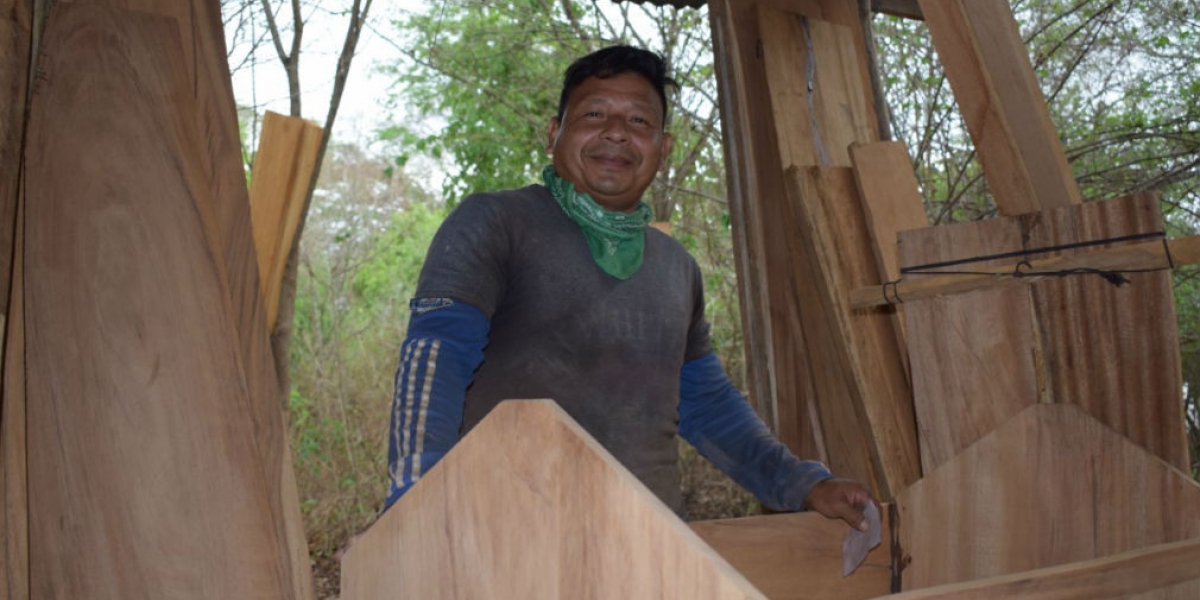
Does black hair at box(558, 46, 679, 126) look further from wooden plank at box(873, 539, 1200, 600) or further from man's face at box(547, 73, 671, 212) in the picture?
→ wooden plank at box(873, 539, 1200, 600)

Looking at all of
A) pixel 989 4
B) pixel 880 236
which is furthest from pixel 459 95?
pixel 989 4

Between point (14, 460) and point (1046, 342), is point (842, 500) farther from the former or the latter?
point (14, 460)

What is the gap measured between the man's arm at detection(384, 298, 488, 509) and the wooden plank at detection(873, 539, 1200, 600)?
84 centimetres

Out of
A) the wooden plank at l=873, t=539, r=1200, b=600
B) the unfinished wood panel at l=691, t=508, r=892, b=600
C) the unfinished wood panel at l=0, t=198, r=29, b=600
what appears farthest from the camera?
the unfinished wood panel at l=691, t=508, r=892, b=600

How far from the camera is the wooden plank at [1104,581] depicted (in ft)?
3.68

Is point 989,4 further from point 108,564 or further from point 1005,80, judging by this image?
point 108,564

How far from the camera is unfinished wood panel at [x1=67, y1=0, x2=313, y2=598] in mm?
1810

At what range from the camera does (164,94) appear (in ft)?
5.98

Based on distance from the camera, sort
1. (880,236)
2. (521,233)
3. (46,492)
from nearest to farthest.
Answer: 1. (46,492)
2. (521,233)
3. (880,236)

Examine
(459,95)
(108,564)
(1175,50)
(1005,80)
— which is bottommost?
(108,564)

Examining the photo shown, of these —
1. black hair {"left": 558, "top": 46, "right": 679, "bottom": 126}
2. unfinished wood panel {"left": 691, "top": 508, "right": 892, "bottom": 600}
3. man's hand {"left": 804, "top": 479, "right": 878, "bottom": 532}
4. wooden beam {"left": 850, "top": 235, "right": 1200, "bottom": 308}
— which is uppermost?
black hair {"left": 558, "top": 46, "right": 679, "bottom": 126}

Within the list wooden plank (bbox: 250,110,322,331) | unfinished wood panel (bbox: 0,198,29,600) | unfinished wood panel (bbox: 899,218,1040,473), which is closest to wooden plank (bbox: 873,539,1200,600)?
unfinished wood panel (bbox: 899,218,1040,473)

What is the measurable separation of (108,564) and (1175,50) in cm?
469

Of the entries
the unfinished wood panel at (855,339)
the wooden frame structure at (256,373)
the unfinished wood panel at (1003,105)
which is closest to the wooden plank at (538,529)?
the wooden frame structure at (256,373)
